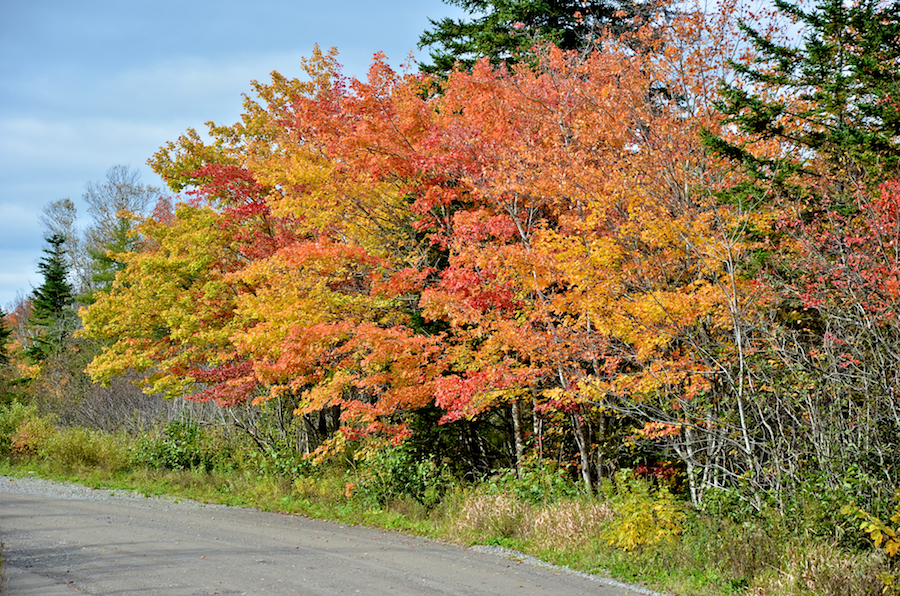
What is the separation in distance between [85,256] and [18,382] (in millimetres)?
9431

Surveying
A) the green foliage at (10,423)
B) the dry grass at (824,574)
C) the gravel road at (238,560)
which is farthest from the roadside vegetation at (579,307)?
the green foliage at (10,423)

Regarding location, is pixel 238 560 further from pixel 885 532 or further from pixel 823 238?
pixel 823 238

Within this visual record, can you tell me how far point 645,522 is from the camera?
27.2ft

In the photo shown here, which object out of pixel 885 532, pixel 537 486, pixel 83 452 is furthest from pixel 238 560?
pixel 83 452

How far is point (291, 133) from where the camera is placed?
16.0 m

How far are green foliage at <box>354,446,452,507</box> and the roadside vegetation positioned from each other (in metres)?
0.05

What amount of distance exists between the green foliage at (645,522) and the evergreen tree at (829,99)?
4.60m

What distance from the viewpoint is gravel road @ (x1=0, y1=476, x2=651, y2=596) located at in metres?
7.23

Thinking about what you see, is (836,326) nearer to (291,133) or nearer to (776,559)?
(776,559)

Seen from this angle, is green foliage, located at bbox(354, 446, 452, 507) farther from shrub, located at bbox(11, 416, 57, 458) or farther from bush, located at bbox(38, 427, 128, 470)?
shrub, located at bbox(11, 416, 57, 458)

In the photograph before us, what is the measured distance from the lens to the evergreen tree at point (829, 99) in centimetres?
889

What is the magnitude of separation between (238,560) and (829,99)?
391 inches

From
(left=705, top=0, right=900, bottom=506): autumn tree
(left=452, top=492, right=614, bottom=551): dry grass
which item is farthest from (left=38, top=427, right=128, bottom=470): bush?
(left=705, top=0, right=900, bottom=506): autumn tree

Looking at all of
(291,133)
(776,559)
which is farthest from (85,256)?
(776,559)
